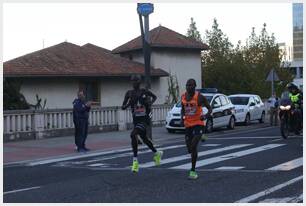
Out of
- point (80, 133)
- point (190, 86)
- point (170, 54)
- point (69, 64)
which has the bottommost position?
point (80, 133)

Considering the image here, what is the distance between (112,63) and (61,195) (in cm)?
2340

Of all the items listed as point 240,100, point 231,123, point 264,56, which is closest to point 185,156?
point 231,123

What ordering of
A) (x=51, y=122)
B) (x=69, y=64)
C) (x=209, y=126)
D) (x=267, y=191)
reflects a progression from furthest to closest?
(x=69, y=64) < (x=209, y=126) < (x=51, y=122) < (x=267, y=191)

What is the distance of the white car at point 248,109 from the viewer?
85.8ft

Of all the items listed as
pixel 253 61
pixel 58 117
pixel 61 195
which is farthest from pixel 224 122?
pixel 253 61

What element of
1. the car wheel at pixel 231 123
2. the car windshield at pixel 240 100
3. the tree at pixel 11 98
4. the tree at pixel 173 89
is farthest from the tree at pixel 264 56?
the tree at pixel 11 98

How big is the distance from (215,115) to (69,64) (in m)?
10.2

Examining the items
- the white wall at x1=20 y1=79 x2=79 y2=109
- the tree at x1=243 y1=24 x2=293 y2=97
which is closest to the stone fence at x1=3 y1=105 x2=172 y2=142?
the white wall at x1=20 y1=79 x2=79 y2=109

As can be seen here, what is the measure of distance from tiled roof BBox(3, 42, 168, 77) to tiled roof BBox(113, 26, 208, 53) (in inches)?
55.2

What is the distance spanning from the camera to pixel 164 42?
1337 inches

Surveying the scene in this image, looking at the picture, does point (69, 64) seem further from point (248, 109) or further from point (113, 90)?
point (248, 109)

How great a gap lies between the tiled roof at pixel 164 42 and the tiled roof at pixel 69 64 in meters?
1.40

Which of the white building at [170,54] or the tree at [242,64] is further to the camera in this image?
the tree at [242,64]

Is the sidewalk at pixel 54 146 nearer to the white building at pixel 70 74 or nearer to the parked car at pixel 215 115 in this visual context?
the parked car at pixel 215 115
